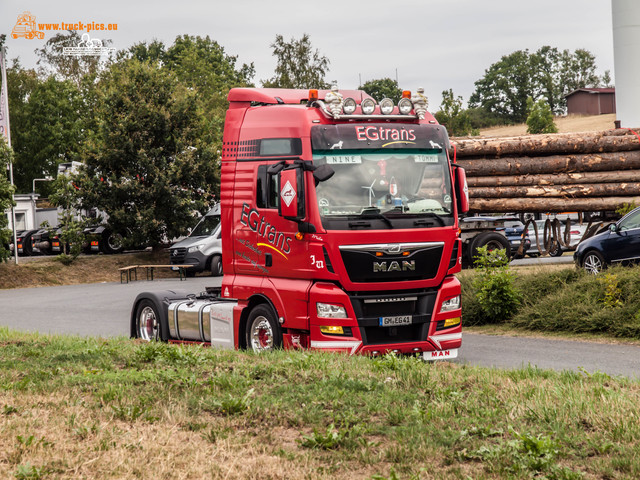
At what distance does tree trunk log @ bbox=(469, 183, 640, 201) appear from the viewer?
23734mm

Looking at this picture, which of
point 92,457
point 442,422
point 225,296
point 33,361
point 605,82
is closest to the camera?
point 92,457

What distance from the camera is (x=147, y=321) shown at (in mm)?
14148

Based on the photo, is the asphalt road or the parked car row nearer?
the asphalt road

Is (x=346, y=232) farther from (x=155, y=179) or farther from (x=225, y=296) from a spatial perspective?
(x=155, y=179)

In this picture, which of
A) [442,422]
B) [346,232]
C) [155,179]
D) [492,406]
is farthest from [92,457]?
[155,179]

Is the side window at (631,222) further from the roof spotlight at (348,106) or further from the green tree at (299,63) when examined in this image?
the green tree at (299,63)

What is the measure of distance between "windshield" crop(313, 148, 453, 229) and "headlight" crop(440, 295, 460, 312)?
104 centimetres

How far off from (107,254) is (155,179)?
204 inches

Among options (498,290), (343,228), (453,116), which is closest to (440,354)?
(343,228)

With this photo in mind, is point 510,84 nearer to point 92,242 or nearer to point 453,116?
point 453,116

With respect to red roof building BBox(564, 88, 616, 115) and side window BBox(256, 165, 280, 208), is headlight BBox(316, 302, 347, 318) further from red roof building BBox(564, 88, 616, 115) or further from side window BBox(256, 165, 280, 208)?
red roof building BBox(564, 88, 616, 115)

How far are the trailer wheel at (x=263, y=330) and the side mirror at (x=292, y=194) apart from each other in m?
1.45

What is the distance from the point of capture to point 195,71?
69.3 meters

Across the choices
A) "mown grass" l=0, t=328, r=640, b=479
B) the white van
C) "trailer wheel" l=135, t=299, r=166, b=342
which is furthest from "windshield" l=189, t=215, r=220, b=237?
"mown grass" l=0, t=328, r=640, b=479
